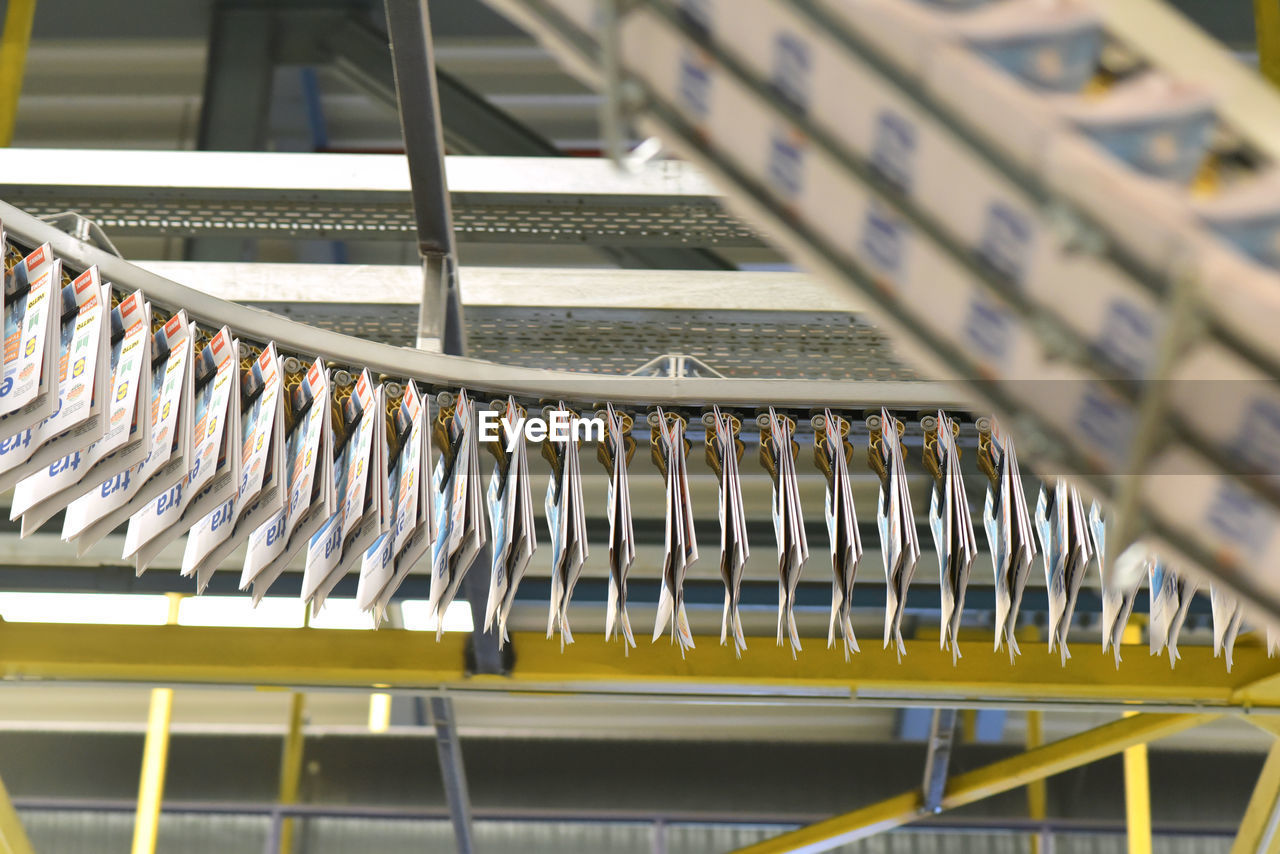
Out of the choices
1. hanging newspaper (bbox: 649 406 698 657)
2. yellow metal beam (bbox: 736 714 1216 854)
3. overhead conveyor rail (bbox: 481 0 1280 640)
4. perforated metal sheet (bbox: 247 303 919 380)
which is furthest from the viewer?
yellow metal beam (bbox: 736 714 1216 854)

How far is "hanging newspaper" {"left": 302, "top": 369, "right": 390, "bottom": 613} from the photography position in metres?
3.31

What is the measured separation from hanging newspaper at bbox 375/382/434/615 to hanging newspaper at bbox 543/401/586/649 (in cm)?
28

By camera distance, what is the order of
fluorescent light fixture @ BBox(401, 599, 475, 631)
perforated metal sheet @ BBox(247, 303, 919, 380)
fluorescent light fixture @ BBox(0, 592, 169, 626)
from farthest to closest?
fluorescent light fixture @ BBox(0, 592, 169, 626) → fluorescent light fixture @ BBox(401, 599, 475, 631) → perforated metal sheet @ BBox(247, 303, 919, 380)

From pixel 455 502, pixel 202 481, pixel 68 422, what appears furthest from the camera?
pixel 455 502

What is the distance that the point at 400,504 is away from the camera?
3.36 meters

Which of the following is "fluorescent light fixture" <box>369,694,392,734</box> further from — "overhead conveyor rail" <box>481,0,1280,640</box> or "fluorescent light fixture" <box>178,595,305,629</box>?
"overhead conveyor rail" <box>481,0,1280,640</box>

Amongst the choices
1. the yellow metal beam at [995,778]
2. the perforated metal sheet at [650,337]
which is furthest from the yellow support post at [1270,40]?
the yellow metal beam at [995,778]

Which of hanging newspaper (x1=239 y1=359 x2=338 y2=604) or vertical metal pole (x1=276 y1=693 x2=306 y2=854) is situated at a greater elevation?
vertical metal pole (x1=276 y1=693 x2=306 y2=854)

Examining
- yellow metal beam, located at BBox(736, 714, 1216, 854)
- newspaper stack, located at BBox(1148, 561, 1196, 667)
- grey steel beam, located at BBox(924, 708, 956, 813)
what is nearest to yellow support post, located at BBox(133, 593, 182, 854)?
yellow metal beam, located at BBox(736, 714, 1216, 854)

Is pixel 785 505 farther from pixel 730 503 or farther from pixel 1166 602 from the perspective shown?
pixel 1166 602

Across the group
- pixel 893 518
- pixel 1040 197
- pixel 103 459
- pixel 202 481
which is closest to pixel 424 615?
pixel 893 518

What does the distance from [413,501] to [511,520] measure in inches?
10.7

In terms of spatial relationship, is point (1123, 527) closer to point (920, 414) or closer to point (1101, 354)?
point (1101, 354)

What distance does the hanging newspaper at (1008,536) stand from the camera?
11.6 feet
